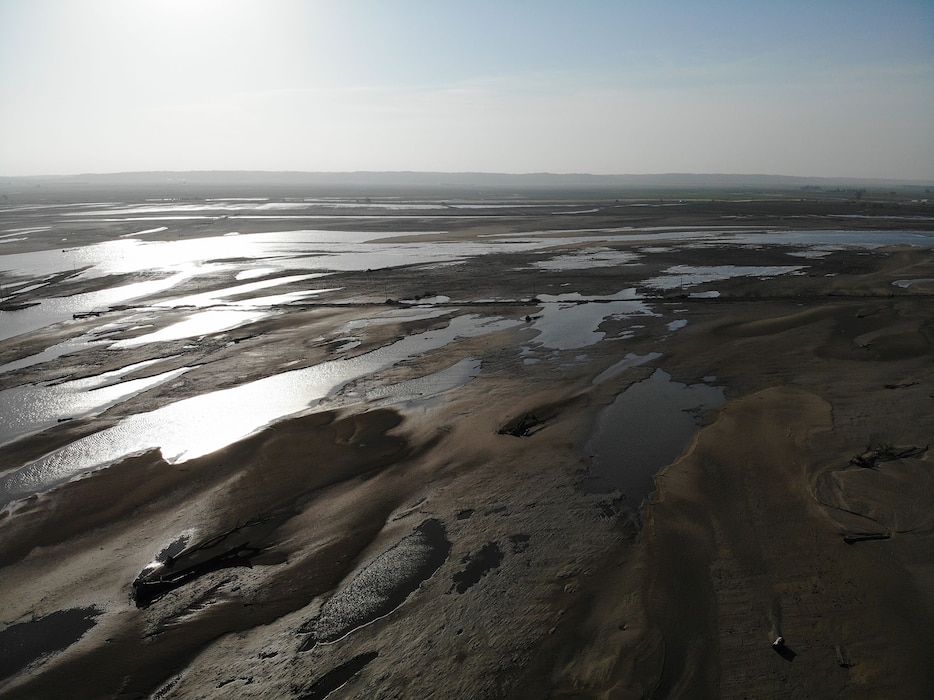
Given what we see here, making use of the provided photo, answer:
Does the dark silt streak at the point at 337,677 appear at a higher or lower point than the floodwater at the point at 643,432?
lower

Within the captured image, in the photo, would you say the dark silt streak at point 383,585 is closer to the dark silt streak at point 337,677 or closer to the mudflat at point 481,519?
the mudflat at point 481,519

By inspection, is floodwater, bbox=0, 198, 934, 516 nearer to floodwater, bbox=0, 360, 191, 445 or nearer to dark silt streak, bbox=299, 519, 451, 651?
floodwater, bbox=0, 360, 191, 445

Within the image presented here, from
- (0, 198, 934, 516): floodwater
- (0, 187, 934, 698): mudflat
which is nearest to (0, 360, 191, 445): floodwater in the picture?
(0, 198, 934, 516): floodwater

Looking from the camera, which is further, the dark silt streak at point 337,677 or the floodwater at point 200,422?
the floodwater at point 200,422

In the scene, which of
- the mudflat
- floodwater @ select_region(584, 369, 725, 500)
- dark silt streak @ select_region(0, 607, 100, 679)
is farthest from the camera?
floodwater @ select_region(584, 369, 725, 500)

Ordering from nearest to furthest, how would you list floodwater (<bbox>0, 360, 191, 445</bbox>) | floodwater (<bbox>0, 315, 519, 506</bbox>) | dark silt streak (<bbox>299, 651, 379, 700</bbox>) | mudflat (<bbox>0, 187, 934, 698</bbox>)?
dark silt streak (<bbox>299, 651, 379, 700</bbox>) → mudflat (<bbox>0, 187, 934, 698</bbox>) → floodwater (<bbox>0, 315, 519, 506</bbox>) → floodwater (<bbox>0, 360, 191, 445</bbox>)

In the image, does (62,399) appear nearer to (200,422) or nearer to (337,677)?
(200,422)

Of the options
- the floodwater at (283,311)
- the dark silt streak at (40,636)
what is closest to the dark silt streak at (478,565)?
the floodwater at (283,311)

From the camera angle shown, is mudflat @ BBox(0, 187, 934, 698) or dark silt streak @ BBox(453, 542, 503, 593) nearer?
mudflat @ BBox(0, 187, 934, 698)
